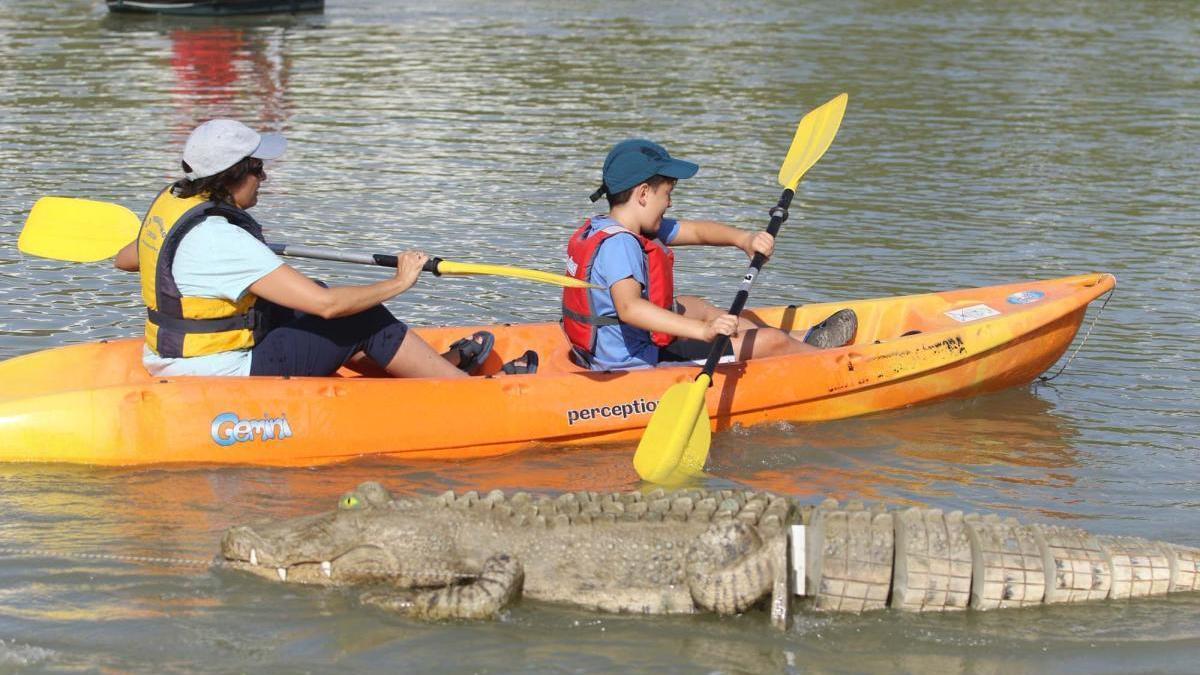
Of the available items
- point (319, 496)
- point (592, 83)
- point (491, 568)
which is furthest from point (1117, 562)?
point (592, 83)

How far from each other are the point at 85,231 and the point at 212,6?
1716 cm

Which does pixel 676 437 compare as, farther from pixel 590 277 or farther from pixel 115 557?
pixel 115 557

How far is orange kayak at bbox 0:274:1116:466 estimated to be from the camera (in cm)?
638

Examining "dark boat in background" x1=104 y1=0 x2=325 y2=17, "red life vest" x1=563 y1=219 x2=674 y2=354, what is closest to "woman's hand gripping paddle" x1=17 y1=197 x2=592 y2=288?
"red life vest" x1=563 y1=219 x2=674 y2=354

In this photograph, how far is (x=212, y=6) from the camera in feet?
77.2

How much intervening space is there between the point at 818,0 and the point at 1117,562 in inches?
860

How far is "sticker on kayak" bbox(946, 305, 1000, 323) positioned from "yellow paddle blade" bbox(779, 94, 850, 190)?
3.65ft

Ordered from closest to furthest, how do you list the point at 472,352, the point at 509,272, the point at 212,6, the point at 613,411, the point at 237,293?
the point at 237,293 → the point at 509,272 → the point at 613,411 → the point at 472,352 → the point at 212,6

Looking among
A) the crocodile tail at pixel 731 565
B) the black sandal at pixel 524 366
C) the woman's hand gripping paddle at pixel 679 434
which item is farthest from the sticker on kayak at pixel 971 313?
the crocodile tail at pixel 731 565

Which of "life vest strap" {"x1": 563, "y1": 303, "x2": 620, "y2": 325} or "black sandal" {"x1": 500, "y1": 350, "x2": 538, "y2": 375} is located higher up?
"life vest strap" {"x1": 563, "y1": 303, "x2": 620, "y2": 325}

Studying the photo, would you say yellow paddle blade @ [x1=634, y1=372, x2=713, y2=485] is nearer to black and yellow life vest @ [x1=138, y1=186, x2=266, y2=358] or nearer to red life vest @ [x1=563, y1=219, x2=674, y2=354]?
red life vest @ [x1=563, y1=219, x2=674, y2=354]

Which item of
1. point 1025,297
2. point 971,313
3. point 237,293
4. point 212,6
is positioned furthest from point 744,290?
point 212,6

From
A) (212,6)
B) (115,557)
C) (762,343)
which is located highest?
(212,6)

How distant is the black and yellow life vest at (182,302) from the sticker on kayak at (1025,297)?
3854 mm
